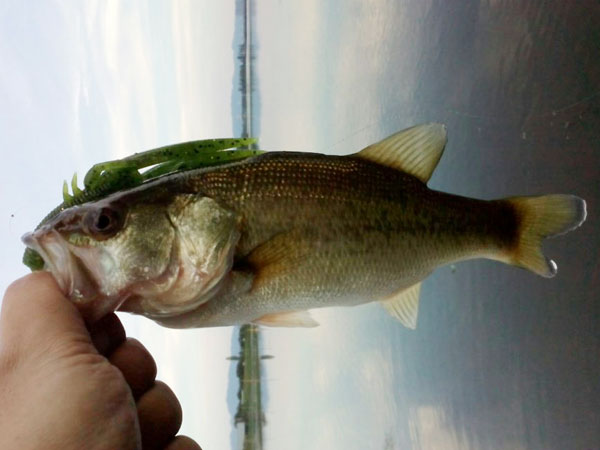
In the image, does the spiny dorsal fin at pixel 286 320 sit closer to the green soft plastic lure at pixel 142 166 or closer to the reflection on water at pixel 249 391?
the green soft plastic lure at pixel 142 166

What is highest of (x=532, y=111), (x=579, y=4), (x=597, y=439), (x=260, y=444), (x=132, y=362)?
(x=579, y=4)

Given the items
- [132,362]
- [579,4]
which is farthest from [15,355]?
[579,4]

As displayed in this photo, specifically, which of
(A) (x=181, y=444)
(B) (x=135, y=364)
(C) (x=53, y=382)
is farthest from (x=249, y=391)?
(C) (x=53, y=382)

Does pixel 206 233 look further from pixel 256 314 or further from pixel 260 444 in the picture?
pixel 260 444

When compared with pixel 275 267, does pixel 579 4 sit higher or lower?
higher

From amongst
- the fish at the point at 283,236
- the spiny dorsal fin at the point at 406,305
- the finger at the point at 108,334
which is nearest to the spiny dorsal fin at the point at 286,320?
the fish at the point at 283,236

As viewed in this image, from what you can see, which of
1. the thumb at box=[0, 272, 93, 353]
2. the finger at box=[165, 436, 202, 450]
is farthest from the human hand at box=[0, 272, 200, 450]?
the finger at box=[165, 436, 202, 450]
